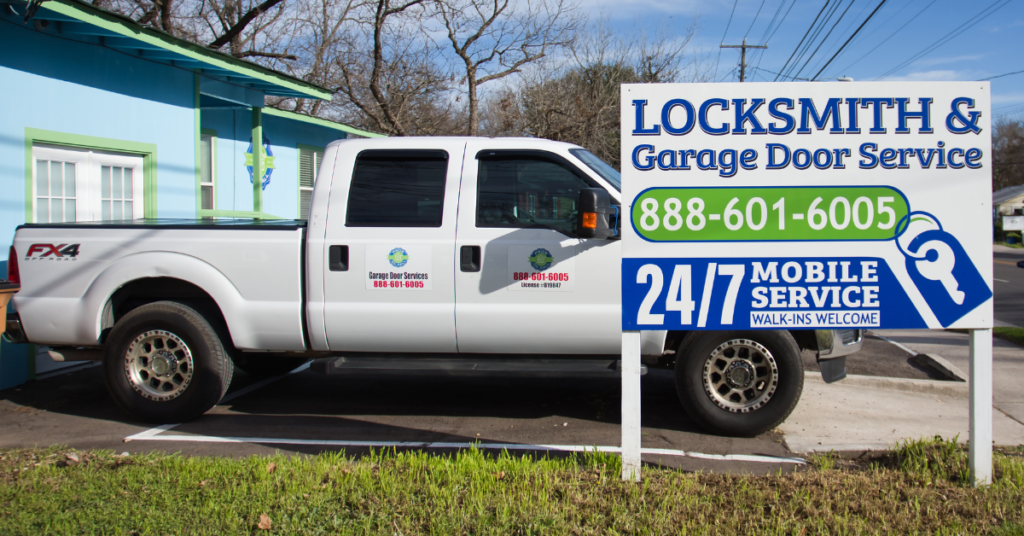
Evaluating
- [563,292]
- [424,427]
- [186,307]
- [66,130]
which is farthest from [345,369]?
[66,130]

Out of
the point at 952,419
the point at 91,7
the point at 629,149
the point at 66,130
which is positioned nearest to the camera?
the point at 629,149

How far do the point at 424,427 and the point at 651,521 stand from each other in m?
2.45

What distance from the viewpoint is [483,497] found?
387 cm

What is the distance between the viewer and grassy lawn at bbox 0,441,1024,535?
141 inches

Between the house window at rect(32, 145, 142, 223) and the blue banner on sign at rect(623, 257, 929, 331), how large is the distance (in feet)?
21.7

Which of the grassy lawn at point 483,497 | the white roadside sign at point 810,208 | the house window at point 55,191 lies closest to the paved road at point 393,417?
the grassy lawn at point 483,497

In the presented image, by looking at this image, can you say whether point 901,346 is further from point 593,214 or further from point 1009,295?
point 1009,295

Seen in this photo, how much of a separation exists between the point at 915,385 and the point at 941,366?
1.26 metres

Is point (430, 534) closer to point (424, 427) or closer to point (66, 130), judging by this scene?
point (424, 427)

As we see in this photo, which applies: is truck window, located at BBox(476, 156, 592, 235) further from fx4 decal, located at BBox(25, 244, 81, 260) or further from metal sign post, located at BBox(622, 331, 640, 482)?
fx4 decal, located at BBox(25, 244, 81, 260)

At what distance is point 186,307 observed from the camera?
5.64 m

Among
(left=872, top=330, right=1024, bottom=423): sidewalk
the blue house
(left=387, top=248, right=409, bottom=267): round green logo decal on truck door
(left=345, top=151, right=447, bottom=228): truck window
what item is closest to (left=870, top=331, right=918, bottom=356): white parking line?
(left=872, top=330, right=1024, bottom=423): sidewalk

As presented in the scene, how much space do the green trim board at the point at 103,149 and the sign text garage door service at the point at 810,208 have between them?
20.5 ft

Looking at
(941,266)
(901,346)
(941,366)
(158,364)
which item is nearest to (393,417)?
(158,364)
